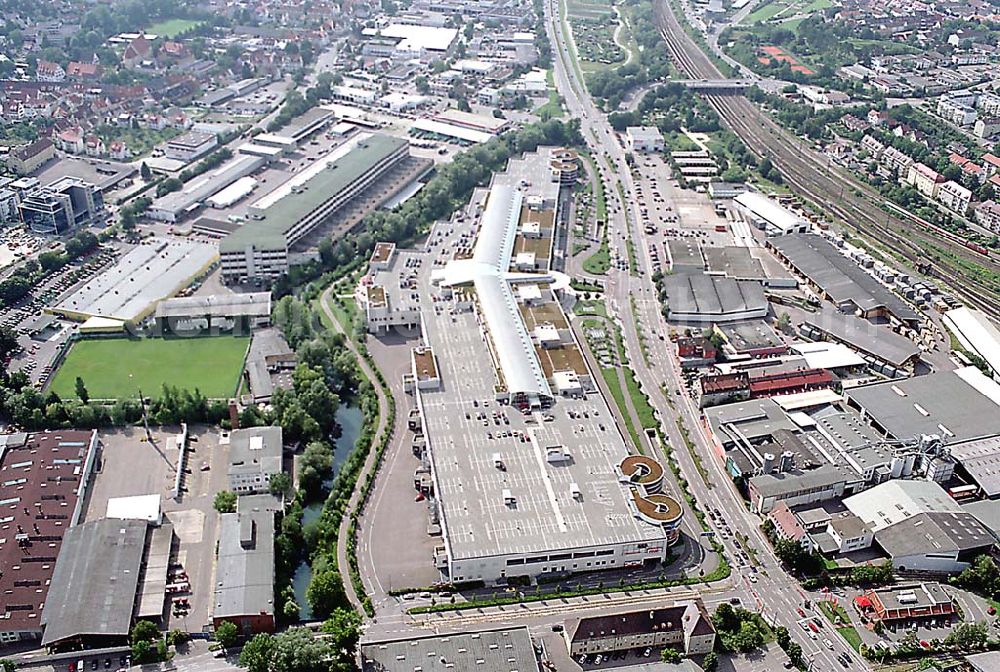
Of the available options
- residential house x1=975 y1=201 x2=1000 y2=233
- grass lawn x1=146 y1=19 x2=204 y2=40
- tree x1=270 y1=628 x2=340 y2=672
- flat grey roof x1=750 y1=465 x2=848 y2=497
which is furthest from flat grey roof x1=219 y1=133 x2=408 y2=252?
grass lawn x1=146 y1=19 x2=204 y2=40

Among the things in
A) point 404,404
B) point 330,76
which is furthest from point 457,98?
point 404,404

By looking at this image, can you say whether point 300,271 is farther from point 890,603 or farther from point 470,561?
point 890,603

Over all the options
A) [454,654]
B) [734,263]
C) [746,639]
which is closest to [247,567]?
[454,654]

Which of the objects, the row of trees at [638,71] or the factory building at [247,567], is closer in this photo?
the factory building at [247,567]

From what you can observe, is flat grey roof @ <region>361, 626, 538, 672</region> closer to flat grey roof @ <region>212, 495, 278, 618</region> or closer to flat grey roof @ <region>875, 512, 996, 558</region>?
flat grey roof @ <region>212, 495, 278, 618</region>

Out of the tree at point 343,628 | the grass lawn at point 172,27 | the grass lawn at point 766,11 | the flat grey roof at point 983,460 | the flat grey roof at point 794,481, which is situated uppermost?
the grass lawn at point 766,11

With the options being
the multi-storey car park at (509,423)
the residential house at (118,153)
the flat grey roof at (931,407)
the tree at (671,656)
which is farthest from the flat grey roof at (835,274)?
the residential house at (118,153)

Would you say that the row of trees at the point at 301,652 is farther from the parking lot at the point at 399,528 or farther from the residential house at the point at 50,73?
the residential house at the point at 50,73
